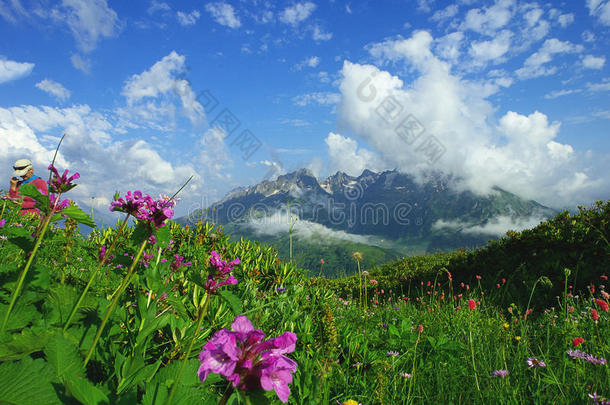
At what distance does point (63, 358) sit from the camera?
1306 millimetres

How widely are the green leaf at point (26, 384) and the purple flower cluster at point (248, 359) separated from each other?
2.19ft

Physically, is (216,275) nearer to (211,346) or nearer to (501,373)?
(211,346)

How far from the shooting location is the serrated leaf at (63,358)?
1.28 meters

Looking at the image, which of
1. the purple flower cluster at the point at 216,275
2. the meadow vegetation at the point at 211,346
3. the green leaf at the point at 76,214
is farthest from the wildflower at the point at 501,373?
the green leaf at the point at 76,214

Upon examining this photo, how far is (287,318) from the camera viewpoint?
3232mm

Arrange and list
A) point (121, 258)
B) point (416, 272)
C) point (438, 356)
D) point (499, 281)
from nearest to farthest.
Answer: point (121, 258)
point (438, 356)
point (499, 281)
point (416, 272)

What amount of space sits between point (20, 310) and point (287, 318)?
2187mm

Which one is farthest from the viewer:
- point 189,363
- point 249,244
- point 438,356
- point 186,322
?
point 249,244

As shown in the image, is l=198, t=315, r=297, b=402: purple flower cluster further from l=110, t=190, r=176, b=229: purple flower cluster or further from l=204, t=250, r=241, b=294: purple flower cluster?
l=110, t=190, r=176, b=229: purple flower cluster

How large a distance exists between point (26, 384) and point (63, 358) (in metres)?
0.27

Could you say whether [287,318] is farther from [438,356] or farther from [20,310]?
[20,310]

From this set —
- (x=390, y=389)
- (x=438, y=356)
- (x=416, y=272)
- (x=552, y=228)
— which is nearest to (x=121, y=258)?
(x=390, y=389)

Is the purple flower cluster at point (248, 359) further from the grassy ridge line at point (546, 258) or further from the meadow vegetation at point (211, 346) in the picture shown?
the grassy ridge line at point (546, 258)

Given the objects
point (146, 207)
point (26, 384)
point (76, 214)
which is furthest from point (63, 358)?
point (146, 207)
